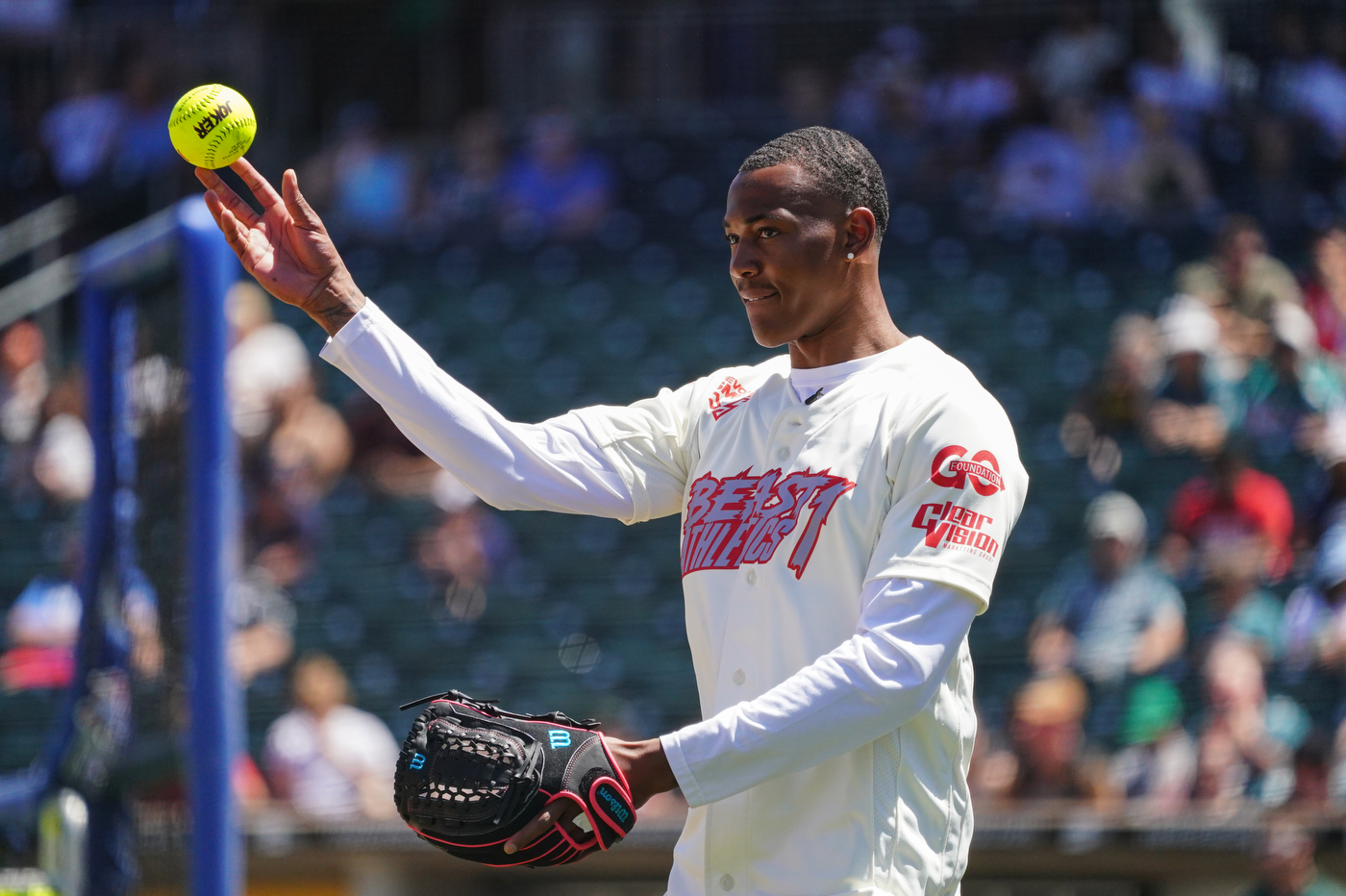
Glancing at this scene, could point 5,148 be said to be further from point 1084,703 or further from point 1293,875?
point 1293,875

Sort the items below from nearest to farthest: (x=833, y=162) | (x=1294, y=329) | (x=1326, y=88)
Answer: (x=833, y=162), (x=1294, y=329), (x=1326, y=88)

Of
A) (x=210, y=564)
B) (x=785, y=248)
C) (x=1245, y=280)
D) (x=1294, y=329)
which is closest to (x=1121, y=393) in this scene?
(x=1245, y=280)

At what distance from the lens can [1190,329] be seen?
8055 mm

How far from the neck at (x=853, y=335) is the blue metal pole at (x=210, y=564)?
1.77 metres

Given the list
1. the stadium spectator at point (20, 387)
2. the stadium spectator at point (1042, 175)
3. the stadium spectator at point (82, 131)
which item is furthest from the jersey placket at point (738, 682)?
the stadium spectator at point (82, 131)

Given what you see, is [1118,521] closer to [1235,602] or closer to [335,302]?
[1235,602]

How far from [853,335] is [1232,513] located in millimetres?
5050

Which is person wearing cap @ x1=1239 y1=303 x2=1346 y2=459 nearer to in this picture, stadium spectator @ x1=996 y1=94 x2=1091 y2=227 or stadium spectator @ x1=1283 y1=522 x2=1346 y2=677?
stadium spectator @ x1=1283 y1=522 x2=1346 y2=677

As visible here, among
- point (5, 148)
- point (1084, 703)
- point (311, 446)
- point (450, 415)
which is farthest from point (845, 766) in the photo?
point (5, 148)

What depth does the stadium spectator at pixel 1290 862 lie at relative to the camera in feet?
19.0

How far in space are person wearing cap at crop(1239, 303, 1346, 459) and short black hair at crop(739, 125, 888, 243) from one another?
561 cm

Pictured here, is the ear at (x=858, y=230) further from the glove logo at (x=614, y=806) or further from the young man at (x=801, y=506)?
the glove logo at (x=614, y=806)

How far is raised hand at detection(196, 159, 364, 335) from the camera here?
271cm

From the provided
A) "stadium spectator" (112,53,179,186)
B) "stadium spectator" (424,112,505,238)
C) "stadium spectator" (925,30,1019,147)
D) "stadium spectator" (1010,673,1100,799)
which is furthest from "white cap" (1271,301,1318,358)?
"stadium spectator" (112,53,179,186)
